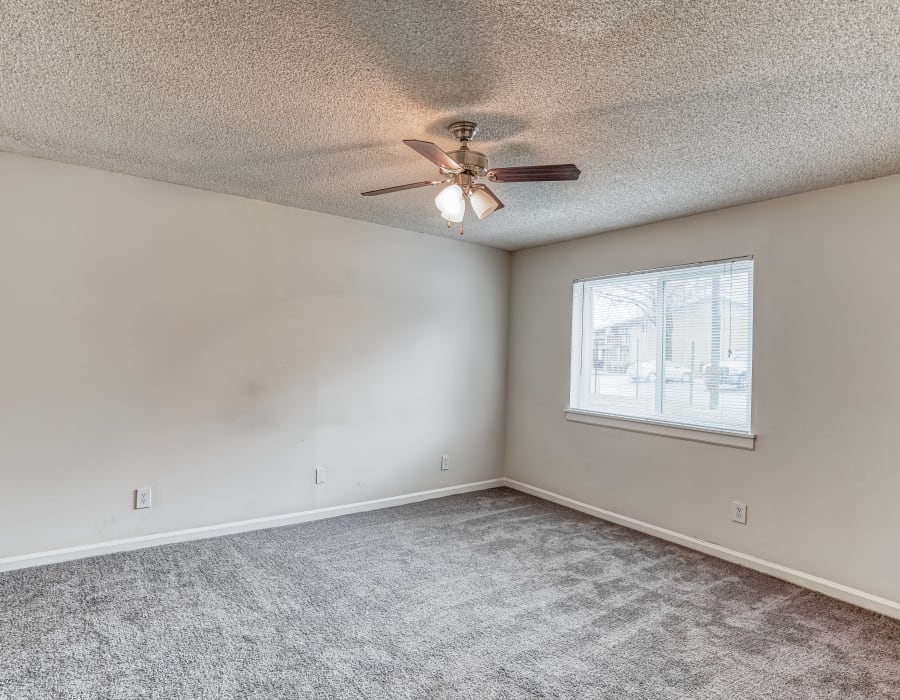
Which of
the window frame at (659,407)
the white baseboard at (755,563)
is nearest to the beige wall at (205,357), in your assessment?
the window frame at (659,407)

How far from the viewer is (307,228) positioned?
3.95 metres

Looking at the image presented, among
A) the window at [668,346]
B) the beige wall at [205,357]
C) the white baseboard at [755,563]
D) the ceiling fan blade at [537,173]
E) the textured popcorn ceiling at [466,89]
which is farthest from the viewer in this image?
the window at [668,346]

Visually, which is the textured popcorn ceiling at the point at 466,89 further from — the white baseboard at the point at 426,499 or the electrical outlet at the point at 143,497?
the white baseboard at the point at 426,499

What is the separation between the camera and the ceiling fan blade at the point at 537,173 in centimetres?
221

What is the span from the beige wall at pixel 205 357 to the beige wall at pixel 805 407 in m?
1.70

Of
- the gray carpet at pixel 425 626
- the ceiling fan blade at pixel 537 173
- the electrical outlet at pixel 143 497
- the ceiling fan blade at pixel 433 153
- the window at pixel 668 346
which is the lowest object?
the gray carpet at pixel 425 626

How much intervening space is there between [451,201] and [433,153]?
10.4 inches

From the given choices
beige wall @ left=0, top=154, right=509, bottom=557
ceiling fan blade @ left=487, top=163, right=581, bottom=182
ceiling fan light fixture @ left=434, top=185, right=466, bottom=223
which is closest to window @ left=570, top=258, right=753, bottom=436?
beige wall @ left=0, top=154, right=509, bottom=557

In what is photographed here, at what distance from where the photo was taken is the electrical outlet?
329 centimetres

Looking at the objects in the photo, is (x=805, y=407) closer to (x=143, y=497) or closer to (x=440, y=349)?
(x=440, y=349)

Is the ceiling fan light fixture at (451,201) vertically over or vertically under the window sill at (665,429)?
over

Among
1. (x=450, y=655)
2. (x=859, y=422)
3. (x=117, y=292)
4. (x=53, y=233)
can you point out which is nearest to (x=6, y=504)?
(x=117, y=292)

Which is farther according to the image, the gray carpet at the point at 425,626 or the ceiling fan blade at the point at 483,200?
the ceiling fan blade at the point at 483,200

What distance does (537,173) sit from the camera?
227 centimetres
